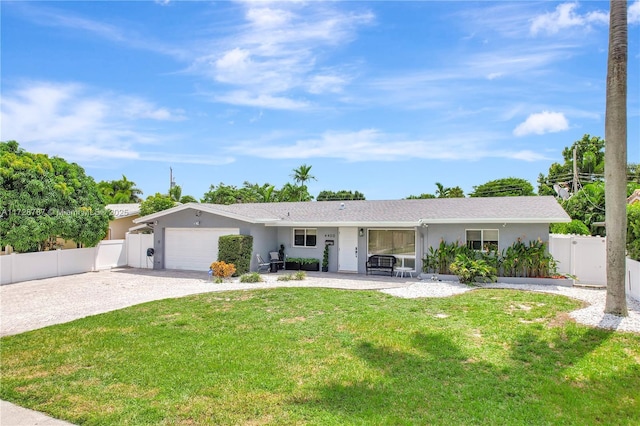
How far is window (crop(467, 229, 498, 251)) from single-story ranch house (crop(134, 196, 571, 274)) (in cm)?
4

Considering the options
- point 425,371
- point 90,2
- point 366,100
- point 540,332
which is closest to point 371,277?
point 366,100

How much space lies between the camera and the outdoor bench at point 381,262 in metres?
16.7

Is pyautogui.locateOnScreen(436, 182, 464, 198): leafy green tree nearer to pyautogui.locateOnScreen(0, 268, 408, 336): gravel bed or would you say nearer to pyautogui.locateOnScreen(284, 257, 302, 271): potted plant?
pyautogui.locateOnScreen(284, 257, 302, 271): potted plant

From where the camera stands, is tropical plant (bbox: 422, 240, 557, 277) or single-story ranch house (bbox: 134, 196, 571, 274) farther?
single-story ranch house (bbox: 134, 196, 571, 274)

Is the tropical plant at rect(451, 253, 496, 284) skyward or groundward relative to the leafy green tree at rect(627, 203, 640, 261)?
groundward

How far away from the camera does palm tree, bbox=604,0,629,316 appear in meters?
9.02

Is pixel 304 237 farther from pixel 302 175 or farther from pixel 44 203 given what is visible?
pixel 302 175

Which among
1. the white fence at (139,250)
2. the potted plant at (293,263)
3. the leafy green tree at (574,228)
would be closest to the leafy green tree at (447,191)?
the leafy green tree at (574,228)

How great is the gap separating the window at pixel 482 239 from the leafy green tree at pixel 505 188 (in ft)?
126

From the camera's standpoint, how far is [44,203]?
55.3ft

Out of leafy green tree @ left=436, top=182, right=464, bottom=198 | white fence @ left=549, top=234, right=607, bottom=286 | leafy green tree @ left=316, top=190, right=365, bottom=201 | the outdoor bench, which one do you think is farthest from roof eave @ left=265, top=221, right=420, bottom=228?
leafy green tree @ left=316, top=190, right=365, bottom=201

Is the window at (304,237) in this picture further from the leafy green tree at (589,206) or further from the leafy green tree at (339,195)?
the leafy green tree at (339,195)

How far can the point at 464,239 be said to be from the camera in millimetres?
15766

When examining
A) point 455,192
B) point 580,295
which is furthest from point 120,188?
point 580,295
